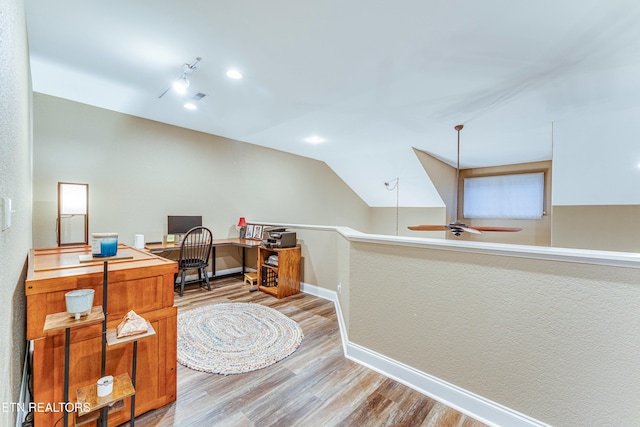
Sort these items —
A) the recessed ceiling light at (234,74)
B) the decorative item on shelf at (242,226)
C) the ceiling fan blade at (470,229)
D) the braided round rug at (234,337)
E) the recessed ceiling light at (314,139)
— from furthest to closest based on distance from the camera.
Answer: the decorative item on shelf at (242,226) → the recessed ceiling light at (314,139) → the recessed ceiling light at (234,74) → the ceiling fan blade at (470,229) → the braided round rug at (234,337)

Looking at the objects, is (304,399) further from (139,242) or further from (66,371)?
(139,242)

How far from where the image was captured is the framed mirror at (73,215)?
2650mm

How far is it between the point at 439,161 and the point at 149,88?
5159mm

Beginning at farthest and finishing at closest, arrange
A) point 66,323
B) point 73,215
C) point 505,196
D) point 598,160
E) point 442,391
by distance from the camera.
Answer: point 505,196
point 598,160
point 73,215
point 442,391
point 66,323

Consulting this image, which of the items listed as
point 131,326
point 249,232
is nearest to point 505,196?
point 249,232

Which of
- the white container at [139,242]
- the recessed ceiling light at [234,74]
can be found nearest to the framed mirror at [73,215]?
the white container at [139,242]

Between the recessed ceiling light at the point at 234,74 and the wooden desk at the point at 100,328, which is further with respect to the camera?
the recessed ceiling light at the point at 234,74

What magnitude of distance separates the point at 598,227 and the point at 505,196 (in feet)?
6.73

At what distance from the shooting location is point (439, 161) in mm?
5582

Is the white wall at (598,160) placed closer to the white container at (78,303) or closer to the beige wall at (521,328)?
the beige wall at (521,328)

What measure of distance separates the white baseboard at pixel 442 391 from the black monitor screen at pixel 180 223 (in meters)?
3.11

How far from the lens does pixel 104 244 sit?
1.41 m

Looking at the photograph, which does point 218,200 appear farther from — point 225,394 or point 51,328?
point 51,328

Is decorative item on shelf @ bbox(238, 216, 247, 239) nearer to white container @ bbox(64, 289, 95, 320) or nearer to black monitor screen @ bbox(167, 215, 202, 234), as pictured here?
black monitor screen @ bbox(167, 215, 202, 234)
